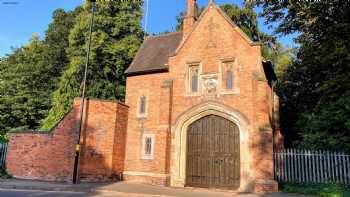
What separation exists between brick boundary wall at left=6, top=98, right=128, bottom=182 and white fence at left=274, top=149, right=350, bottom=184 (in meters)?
9.38

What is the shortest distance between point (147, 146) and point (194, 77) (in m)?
5.02

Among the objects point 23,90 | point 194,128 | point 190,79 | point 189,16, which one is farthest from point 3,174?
point 23,90

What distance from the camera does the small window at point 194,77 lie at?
706 inches

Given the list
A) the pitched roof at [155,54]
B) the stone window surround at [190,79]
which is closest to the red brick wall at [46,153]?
the pitched roof at [155,54]

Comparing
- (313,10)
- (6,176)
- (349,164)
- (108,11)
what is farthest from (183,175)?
(108,11)

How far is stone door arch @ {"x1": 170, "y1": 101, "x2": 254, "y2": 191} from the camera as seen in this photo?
51.6 ft

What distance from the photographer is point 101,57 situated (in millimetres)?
27688

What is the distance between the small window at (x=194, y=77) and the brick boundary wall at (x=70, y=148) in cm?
474

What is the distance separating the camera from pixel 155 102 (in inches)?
758

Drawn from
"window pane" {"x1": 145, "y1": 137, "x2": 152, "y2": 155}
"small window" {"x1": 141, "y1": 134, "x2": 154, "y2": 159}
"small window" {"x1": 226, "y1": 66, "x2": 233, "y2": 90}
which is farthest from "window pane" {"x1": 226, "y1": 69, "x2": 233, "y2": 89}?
"window pane" {"x1": 145, "y1": 137, "x2": 152, "y2": 155}

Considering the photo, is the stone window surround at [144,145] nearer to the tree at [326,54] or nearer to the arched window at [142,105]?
the arched window at [142,105]

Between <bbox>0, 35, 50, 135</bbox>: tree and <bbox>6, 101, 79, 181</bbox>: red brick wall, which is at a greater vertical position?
<bbox>0, 35, 50, 135</bbox>: tree

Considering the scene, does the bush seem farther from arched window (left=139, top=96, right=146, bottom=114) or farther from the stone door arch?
the stone door arch

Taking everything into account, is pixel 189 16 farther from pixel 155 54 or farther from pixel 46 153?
pixel 46 153
